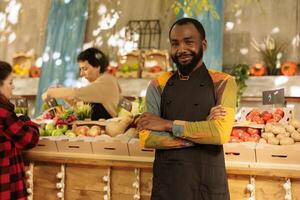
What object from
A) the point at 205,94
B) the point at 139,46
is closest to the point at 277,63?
the point at 139,46

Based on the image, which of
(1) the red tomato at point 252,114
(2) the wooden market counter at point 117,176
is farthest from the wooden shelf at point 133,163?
(1) the red tomato at point 252,114

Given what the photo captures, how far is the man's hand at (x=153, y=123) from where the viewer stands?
5.50 ft

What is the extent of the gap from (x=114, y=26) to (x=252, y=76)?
242 centimetres

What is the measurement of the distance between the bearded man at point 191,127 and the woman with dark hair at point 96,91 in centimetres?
162

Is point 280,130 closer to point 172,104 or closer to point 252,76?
point 172,104

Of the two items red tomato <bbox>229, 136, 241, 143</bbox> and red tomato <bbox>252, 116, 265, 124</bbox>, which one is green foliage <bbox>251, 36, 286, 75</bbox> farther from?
red tomato <bbox>229, 136, 241, 143</bbox>

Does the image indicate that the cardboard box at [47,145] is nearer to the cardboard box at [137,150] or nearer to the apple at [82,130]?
the apple at [82,130]

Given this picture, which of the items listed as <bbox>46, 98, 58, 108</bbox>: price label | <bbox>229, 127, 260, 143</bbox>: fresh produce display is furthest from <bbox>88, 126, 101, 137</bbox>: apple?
<bbox>229, 127, 260, 143</bbox>: fresh produce display

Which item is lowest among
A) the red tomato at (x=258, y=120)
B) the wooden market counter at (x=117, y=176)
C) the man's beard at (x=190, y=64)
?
the wooden market counter at (x=117, y=176)

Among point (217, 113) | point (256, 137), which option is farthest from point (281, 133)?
point (217, 113)

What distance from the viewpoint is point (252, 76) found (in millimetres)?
5570

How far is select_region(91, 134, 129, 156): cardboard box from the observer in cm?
244

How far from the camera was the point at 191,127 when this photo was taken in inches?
64.1

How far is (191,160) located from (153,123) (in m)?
0.22
